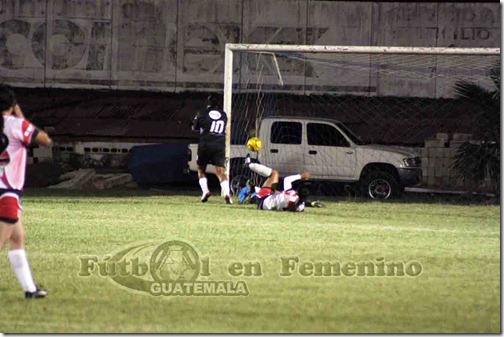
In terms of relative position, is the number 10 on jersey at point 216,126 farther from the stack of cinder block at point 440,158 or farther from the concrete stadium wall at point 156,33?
the concrete stadium wall at point 156,33

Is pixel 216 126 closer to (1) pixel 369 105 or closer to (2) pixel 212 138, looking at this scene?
(2) pixel 212 138

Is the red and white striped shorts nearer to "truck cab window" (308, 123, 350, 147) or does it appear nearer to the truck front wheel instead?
the truck front wheel

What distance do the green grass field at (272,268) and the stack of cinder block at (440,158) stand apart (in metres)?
7.02

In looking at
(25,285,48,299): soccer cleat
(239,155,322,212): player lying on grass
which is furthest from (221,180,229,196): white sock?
(25,285,48,299): soccer cleat

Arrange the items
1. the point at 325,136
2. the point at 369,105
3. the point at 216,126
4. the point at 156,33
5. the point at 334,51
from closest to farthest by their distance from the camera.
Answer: the point at 216,126 → the point at 334,51 → the point at 325,136 → the point at 369,105 → the point at 156,33

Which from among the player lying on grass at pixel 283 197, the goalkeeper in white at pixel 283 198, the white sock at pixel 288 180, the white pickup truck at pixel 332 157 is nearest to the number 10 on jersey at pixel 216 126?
the player lying on grass at pixel 283 197

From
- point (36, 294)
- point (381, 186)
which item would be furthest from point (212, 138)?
point (36, 294)

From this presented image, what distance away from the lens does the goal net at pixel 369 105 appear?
29.4m

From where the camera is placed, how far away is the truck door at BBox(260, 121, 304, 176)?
102ft

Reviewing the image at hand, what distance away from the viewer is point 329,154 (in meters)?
30.9

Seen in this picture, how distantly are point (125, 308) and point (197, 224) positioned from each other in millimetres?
8786

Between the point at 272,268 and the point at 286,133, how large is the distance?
16.6 m

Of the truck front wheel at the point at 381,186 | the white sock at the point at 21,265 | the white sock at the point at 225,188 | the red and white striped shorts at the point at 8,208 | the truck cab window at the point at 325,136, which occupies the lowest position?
the truck front wheel at the point at 381,186

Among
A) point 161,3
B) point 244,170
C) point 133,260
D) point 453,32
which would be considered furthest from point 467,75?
point 133,260
